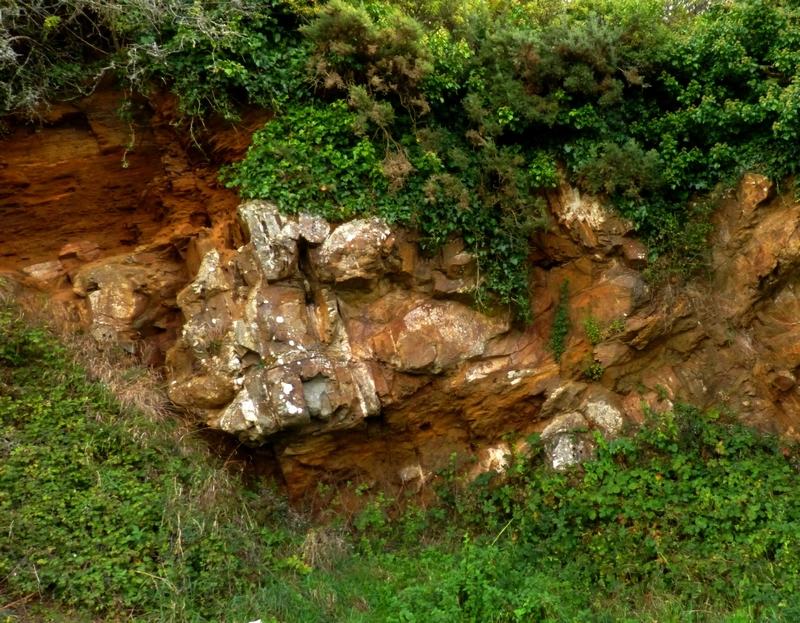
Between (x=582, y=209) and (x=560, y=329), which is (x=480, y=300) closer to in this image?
(x=560, y=329)

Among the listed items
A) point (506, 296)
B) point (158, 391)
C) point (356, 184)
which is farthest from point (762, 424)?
point (158, 391)

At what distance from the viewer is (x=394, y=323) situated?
6.18 metres

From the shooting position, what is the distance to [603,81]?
6.49 metres

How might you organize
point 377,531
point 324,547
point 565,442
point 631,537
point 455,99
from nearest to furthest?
point 631,537 → point 324,547 → point 377,531 → point 565,442 → point 455,99

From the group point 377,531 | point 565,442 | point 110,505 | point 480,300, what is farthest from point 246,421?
point 565,442

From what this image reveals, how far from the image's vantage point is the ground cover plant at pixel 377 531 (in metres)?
4.53

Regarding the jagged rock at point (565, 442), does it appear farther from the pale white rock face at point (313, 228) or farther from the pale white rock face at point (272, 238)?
the pale white rock face at point (272, 238)

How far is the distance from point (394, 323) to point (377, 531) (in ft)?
6.49

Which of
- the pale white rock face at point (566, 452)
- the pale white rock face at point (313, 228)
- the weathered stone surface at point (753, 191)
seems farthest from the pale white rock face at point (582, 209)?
the pale white rock face at point (313, 228)

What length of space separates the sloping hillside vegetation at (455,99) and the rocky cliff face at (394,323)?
0.95 feet

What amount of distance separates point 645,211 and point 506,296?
1702 millimetres

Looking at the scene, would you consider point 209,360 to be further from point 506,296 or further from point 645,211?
point 645,211

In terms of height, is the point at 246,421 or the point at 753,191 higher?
A: the point at 753,191

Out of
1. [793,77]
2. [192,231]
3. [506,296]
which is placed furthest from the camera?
[192,231]
